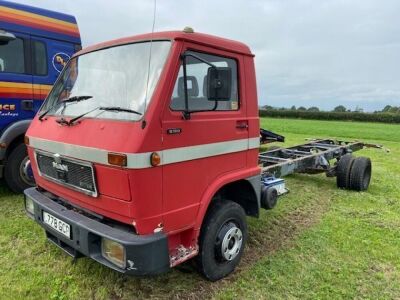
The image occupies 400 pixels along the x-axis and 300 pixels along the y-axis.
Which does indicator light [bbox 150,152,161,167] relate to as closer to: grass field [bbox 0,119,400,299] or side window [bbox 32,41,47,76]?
grass field [bbox 0,119,400,299]

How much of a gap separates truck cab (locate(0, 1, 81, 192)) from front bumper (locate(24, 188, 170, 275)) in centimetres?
301

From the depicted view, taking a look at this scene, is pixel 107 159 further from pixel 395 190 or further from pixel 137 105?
pixel 395 190

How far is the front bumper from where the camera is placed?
9.17 feet

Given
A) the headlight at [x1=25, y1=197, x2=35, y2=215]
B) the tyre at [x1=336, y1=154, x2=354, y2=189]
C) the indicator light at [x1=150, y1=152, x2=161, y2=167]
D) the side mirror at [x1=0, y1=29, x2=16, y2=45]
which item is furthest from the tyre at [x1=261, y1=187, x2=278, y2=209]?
the side mirror at [x1=0, y1=29, x2=16, y2=45]

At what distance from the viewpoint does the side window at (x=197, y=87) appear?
3070mm

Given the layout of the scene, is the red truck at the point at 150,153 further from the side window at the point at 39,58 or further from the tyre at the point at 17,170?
the side window at the point at 39,58

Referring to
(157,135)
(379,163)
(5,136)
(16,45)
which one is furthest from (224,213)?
(379,163)

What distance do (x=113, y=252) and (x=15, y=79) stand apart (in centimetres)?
414

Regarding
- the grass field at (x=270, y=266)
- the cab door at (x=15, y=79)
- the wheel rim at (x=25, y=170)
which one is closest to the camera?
the grass field at (x=270, y=266)

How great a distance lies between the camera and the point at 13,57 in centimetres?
591

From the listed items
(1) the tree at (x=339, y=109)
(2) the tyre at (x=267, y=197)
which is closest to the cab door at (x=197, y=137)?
(2) the tyre at (x=267, y=197)

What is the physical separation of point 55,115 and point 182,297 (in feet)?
6.95

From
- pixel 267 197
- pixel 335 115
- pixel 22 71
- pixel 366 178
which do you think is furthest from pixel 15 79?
pixel 335 115

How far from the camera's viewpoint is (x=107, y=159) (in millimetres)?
2865
